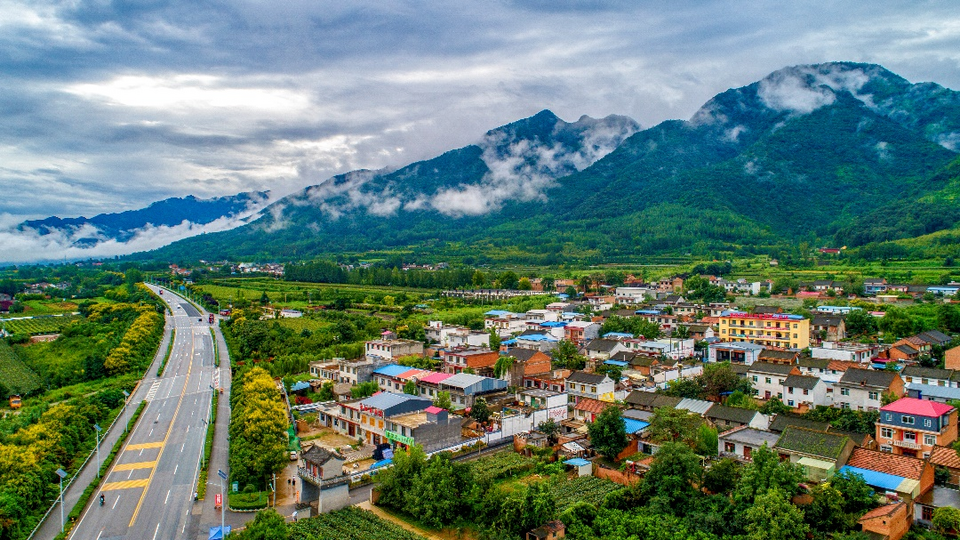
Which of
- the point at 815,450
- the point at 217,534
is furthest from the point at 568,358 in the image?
the point at 217,534

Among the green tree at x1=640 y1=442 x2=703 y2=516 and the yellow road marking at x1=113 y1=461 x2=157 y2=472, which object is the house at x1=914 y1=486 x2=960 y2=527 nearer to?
the green tree at x1=640 y1=442 x2=703 y2=516

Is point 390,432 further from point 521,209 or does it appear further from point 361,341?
point 521,209

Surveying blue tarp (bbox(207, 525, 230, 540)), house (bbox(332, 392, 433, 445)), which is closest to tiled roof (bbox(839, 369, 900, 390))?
house (bbox(332, 392, 433, 445))

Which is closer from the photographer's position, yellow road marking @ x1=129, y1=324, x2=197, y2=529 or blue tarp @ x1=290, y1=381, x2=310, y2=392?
yellow road marking @ x1=129, y1=324, x2=197, y2=529

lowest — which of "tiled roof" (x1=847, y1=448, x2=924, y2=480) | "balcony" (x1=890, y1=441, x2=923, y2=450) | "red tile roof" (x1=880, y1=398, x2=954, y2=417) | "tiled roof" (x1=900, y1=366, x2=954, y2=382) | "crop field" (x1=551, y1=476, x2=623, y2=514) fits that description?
"crop field" (x1=551, y1=476, x2=623, y2=514)

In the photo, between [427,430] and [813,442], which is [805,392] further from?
[427,430]
